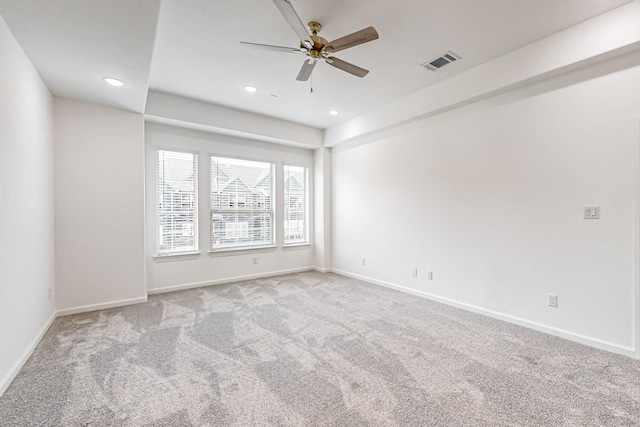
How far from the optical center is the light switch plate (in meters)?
2.70

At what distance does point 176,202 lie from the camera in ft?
15.4

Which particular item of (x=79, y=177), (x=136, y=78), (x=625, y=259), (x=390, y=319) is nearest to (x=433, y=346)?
(x=390, y=319)

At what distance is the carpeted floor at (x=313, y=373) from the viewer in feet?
5.85

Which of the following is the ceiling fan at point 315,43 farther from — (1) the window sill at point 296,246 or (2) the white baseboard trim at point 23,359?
(1) the window sill at point 296,246

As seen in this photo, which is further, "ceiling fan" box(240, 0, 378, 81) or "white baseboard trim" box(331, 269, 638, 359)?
"white baseboard trim" box(331, 269, 638, 359)

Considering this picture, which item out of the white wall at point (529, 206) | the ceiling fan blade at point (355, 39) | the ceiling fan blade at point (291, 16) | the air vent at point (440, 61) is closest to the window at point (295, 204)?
the white wall at point (529, 206)

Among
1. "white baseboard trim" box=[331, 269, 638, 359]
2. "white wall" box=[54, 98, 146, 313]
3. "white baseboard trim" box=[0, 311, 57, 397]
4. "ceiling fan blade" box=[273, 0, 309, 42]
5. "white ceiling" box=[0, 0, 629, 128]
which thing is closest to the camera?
"ceiling fan blade" box=[273, 0, 309, 42]

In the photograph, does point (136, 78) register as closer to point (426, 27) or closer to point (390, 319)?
point (426, 27)

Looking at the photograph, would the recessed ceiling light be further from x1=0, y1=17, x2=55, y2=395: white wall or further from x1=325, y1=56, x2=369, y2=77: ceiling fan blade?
x1=325, y1=56, x2=369, y2=77: ceiling fan blade

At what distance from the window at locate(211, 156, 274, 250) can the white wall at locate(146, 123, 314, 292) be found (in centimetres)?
14

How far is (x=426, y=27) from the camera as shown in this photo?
2.66 metres

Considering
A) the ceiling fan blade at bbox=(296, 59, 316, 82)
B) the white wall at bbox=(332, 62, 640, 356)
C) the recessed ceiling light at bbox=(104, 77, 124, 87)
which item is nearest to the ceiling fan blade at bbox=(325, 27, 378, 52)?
the ceiling fan blade at bbox=(296, 59, 316, 82)

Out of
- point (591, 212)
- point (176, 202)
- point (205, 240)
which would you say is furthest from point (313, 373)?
point (176, 202)

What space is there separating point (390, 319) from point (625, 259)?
2242mm
